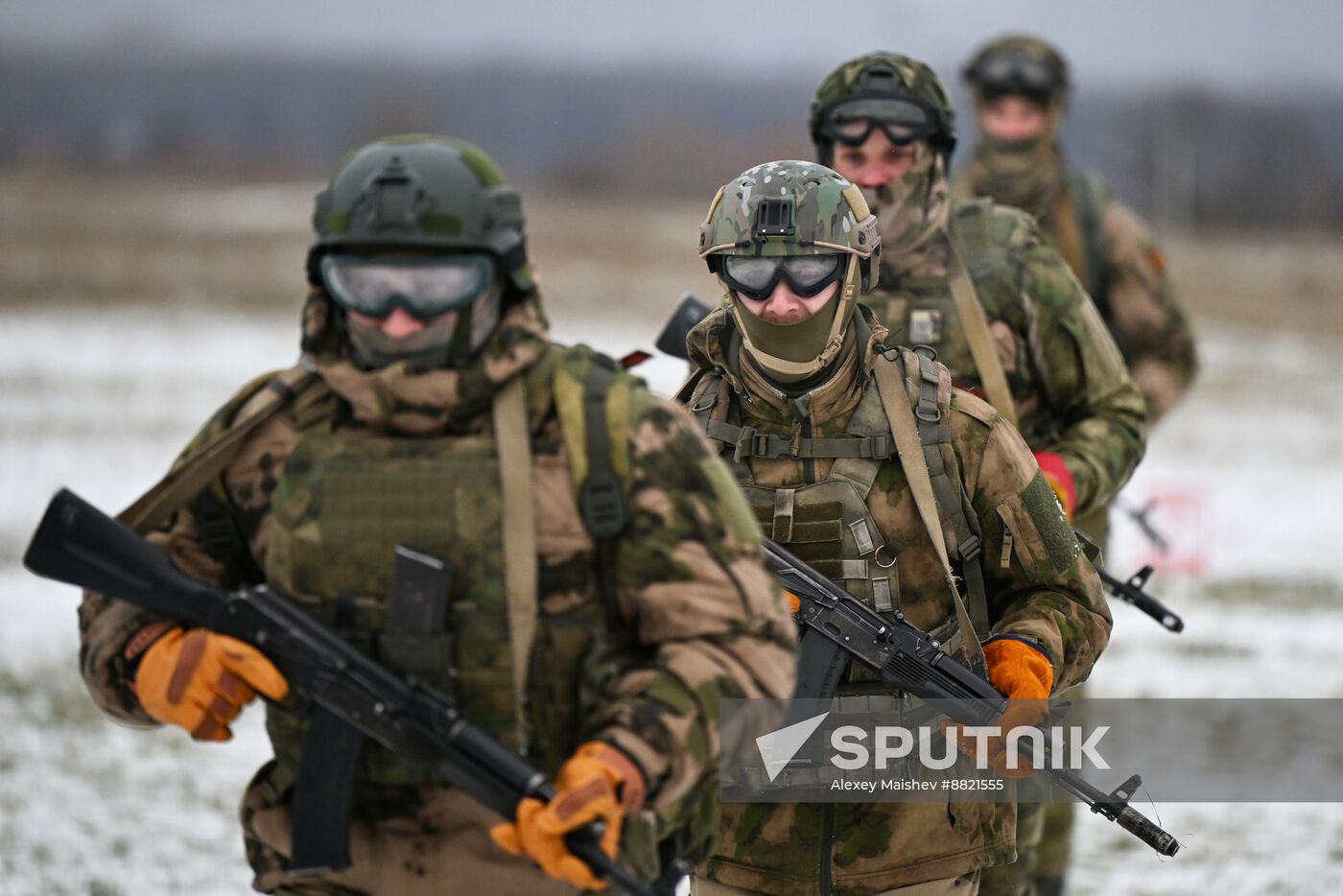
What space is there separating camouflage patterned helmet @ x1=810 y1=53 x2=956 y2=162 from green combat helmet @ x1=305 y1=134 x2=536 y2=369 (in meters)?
2.58

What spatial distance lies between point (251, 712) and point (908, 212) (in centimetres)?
539

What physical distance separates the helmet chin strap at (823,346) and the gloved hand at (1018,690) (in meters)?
0.76

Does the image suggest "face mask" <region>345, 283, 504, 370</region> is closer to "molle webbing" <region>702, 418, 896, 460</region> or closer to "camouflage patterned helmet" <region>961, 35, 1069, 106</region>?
"molle webbing" <region>702, 418, 896, 460</region>

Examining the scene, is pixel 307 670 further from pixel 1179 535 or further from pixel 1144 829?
pixel 1179 535

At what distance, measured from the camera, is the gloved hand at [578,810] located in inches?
114

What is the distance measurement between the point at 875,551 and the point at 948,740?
46 cm

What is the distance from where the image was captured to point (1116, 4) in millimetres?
110125

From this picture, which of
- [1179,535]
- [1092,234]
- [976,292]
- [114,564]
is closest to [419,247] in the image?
[114,564]

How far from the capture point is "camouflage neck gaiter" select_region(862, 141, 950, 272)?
5422 mm

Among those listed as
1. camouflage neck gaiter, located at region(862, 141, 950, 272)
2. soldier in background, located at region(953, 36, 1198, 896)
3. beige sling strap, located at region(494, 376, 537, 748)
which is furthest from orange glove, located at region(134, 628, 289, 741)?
soldier in background, located at region(953, 36, 1198, 896)

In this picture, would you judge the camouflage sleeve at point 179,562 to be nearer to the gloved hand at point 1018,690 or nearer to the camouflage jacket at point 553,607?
the camouflage jacket at point 553,607

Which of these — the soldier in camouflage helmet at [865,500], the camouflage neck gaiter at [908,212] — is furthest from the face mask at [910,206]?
the soldier in camouflage helmet at [865,500]

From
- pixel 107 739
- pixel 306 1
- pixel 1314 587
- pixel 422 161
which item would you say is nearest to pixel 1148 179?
pixel 1314 587

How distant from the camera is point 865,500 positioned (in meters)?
4.13
